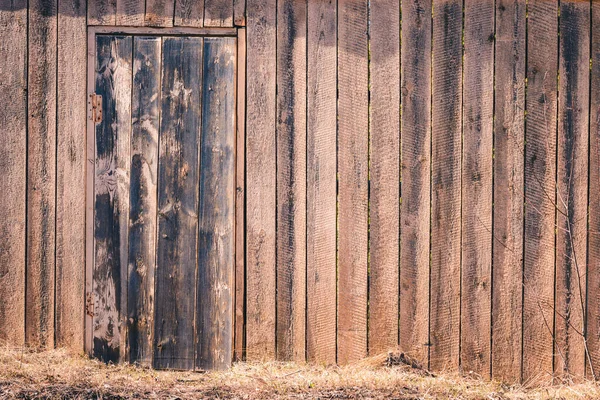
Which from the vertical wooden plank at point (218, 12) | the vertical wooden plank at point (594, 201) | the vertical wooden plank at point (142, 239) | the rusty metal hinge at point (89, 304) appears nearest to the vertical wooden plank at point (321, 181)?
the vertical wooden plank at point (218, 12)

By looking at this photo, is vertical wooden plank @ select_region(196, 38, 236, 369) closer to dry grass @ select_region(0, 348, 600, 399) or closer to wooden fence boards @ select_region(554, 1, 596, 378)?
dry grass @ select_region(0, 348, 600, 399)

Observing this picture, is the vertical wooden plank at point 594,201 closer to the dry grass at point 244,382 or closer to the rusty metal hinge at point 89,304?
the dry grass at point 244,382

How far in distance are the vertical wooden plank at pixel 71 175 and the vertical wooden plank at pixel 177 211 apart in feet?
1.80

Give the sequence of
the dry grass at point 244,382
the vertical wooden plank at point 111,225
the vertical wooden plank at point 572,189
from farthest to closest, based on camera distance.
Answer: the vertical wooden plank at point 111,225 → the vertical wooden plank at point 572,189 → the dry grass at point 244,382

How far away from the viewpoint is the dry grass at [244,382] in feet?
12.4

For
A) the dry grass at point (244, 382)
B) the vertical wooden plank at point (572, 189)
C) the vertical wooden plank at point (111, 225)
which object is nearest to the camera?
the dry grass at point (244, 382)

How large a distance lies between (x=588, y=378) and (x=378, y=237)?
172 centimetres

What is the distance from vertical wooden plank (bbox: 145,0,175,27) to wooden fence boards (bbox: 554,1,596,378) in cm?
266

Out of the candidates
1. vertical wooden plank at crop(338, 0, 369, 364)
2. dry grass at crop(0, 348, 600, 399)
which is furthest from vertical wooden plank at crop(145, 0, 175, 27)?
dry grass at crop(0, 348, 600, 399)

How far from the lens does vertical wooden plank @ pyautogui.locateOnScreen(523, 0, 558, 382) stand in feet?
14.5

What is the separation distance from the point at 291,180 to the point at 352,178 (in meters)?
0.42

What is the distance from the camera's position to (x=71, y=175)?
4520mm

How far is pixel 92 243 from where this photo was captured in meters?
4.53

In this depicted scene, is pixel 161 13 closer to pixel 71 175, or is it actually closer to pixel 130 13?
pixel 130 13
